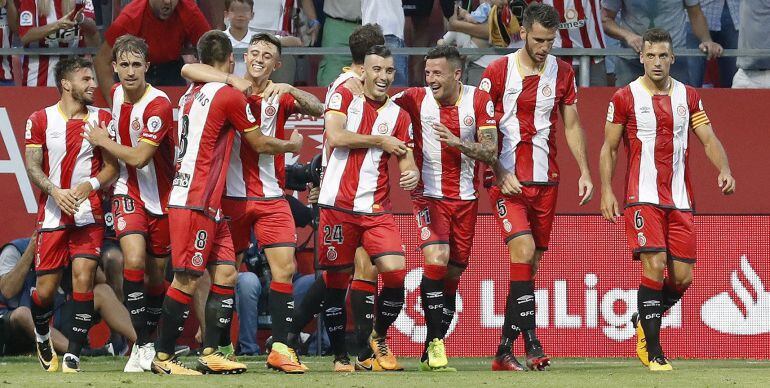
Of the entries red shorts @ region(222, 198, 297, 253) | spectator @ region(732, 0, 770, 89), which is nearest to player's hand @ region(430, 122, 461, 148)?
red shorts @ region(222, 198, 297, 253)

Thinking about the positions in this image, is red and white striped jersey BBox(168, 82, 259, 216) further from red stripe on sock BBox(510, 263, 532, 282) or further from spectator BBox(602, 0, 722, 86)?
spectator BBox(602, 0, 722, 86)

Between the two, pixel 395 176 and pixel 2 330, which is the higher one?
pixel 395 176

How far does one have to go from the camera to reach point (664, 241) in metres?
11.2

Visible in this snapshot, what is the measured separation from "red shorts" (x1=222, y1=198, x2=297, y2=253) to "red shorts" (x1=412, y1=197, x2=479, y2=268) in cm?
111

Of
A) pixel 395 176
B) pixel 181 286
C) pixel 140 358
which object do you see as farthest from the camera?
pixel 395 176

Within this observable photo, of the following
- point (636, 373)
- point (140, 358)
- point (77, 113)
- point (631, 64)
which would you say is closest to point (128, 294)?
point (140, 358)

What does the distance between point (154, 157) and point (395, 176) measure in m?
3.82

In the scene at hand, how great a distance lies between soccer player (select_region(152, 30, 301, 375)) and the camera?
10.2 metres

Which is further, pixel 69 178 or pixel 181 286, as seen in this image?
pixel 69 178

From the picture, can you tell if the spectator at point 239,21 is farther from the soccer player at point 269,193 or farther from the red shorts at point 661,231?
the red shorts at point 661,231

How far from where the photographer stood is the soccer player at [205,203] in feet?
33.6

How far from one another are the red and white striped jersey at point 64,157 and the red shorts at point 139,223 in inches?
12.5

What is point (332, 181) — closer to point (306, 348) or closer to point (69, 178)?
point (69, 178)

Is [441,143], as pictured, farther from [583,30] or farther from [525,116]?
[583,30]
